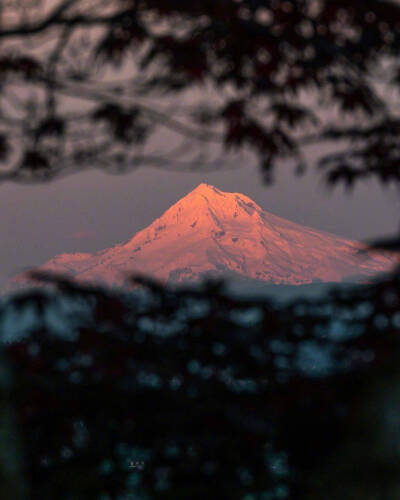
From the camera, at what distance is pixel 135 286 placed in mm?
4672

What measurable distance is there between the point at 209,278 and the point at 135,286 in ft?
2.19

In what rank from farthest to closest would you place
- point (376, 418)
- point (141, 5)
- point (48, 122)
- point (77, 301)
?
point (48, 122)
point (141, 5)
point (77, 301)
point (376, 418)

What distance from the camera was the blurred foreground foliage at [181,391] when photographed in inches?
182

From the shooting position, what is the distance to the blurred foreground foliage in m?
4.62

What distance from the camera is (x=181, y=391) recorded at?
4.98 meters

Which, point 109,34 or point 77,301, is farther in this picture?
point 109,34

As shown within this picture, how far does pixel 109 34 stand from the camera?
573cm

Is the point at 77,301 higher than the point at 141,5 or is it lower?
lower

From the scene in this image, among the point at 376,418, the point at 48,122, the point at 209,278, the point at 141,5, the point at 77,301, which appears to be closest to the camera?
the point at 376,418

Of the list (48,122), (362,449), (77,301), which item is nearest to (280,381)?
(77,301)

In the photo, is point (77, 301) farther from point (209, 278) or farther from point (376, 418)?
point (376, 418)

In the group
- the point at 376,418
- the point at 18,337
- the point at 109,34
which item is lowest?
the point at 18,337

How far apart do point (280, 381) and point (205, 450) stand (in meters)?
0.92

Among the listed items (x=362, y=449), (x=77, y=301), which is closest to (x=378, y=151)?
(x=77, y=301)
